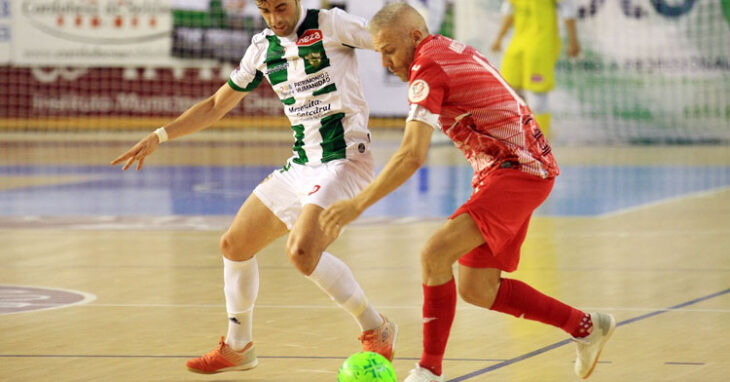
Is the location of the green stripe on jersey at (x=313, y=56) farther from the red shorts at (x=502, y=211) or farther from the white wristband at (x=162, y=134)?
the red shorts at (x=502, y=211)

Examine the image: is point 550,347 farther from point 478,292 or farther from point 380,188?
point 380,188

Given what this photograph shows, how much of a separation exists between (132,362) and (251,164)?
11.9m

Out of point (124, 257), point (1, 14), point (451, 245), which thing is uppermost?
point (1, 14)

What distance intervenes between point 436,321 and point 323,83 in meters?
1.41

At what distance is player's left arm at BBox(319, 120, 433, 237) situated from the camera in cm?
454

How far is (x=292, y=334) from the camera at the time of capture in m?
6.28

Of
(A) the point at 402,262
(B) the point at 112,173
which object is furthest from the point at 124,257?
(B) the point at 112,173

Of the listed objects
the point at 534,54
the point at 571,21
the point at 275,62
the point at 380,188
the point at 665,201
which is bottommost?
the point at 665,201

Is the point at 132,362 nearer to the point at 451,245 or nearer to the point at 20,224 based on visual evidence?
the point at 451,245

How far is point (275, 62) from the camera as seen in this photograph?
592cm

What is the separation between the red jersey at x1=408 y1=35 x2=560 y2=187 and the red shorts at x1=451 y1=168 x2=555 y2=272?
5cm

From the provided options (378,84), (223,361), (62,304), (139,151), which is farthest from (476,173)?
(378,84)

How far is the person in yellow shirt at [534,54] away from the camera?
50.9 ft

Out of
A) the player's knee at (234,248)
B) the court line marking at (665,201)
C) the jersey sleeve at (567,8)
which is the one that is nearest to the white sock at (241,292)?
the player's knee at (234,248)
